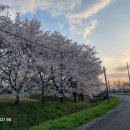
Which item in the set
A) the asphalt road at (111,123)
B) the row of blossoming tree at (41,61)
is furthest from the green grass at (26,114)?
the asphalt road at (111,123)

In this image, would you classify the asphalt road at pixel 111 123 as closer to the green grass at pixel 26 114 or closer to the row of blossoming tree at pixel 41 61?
the green grass at pixel 26 114

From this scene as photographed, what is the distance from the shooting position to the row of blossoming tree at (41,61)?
3353cm

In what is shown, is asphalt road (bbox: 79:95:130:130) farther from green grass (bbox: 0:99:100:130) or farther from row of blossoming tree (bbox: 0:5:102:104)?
row of blossoming tree (bbox: 0:5:102:104)

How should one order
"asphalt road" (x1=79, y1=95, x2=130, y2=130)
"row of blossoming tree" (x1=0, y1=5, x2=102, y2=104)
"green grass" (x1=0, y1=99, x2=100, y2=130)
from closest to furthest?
"asphalt road" (x1=79, y1=95, x2=130, y2=130)
"green grass" (x1=0, y1=99, x2=100, y2=130)
"row of blossoming tree" (x1=0, y1=5, x2=102, y2=104)

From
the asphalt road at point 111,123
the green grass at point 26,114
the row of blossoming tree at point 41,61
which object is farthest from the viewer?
the row of blossoming tree at point 41,61

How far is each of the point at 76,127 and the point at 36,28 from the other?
18743mm

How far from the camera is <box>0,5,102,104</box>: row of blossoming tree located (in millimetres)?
33531

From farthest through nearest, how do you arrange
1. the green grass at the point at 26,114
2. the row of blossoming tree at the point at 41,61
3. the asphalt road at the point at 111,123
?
the row of blossoming tree at the point at 41,61 → the green grass at the point at 26,114 → the asphalt road at the point at 111,123

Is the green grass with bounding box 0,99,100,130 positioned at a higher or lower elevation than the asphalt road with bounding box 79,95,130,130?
higher

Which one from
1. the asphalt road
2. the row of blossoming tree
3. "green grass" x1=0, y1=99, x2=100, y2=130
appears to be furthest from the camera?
the row of blossoming tree

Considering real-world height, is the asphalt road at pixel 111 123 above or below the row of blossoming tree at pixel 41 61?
below

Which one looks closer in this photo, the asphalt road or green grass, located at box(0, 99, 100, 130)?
the asphalt road

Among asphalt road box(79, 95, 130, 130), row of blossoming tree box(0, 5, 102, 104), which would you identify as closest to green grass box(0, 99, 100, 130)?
row of blossoming tree box(0, 5, 102, 104)

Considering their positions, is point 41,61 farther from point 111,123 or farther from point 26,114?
point 111,123
